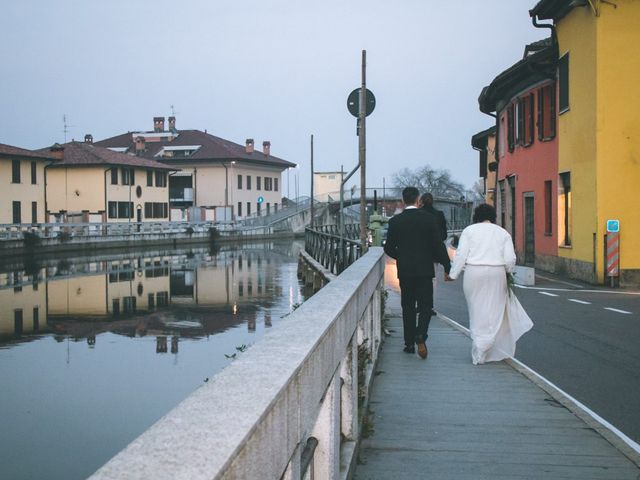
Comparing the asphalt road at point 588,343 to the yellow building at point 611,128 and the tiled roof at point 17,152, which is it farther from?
the tiled roof at point 17,152

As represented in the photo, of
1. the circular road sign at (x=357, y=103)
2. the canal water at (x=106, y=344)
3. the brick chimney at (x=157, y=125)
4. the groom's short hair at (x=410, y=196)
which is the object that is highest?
the brick chimney at (x=157, y=125)

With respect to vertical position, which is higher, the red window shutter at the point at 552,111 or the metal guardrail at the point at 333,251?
the red window shutter at the point at 552,111

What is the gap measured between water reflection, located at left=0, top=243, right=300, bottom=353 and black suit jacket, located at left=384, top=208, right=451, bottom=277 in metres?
10.3

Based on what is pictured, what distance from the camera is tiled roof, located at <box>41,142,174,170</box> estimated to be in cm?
6575

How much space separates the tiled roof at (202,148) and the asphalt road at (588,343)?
6935 cm

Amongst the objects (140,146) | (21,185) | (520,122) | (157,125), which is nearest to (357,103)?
(520,122)

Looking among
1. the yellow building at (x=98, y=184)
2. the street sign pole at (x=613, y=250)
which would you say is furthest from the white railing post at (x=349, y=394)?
the yellow building at (x=98, y=184)

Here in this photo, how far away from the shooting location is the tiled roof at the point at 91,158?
6575 cm

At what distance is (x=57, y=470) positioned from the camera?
1004 cm

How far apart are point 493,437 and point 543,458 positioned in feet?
1.72

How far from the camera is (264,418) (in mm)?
1930

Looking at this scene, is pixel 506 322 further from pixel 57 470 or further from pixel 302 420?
pixel 302 420

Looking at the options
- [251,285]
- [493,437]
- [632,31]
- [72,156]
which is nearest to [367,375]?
[493,437]

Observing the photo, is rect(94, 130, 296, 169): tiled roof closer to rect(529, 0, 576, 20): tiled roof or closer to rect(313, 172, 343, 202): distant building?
rect(313, 172, 343, 202): distant building
